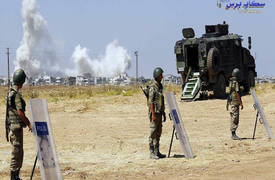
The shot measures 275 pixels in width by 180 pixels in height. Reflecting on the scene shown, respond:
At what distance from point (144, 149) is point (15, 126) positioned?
5125mm

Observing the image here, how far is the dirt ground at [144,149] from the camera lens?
1063cm

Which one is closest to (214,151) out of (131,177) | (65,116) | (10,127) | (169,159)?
(169,159)

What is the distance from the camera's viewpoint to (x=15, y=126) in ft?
31.0

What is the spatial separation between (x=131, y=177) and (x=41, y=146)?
2815 mm

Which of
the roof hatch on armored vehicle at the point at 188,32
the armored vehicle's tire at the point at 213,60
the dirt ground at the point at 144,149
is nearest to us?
the dirt ground at the point at 144,149

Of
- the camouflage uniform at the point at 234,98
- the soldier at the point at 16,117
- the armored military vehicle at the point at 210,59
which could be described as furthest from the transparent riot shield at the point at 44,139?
the armored military vehicle at the point at 210,59

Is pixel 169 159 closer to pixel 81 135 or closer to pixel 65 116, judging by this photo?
pixel 81 135

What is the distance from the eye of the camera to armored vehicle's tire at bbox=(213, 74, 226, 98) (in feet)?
92.7

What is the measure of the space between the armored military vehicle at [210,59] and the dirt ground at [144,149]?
295cm

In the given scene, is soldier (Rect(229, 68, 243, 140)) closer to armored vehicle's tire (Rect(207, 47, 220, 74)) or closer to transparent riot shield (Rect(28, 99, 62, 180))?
transparent riot shield (Rect(28, 99, 62, 180))

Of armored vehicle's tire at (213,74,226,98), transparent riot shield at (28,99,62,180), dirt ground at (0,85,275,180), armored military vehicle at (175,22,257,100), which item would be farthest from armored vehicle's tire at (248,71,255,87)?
transparent riot shield at (28,99,62,180)

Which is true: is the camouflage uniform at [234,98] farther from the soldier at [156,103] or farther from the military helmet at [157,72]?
the military helmet at [157,72]

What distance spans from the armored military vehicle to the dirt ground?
2.95 meters

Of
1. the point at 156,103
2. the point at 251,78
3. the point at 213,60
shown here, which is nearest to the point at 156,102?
the point at 156,103
